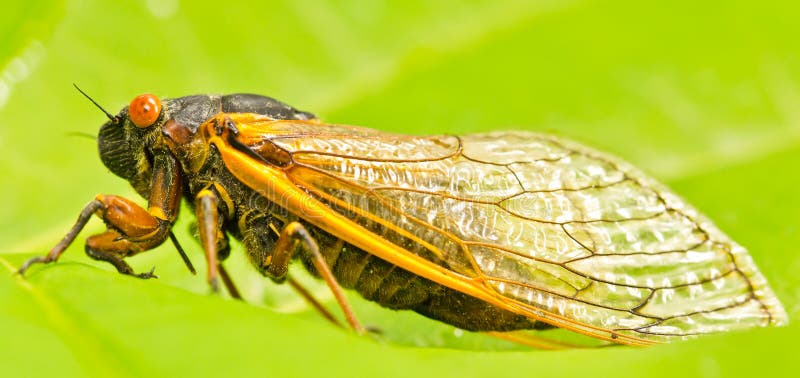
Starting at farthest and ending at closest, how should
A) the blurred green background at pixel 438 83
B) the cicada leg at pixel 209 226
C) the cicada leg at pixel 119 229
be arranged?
the blurred green background at pixel 438 83 < the cicada leg at pixel 119 229 < the cicada leg at pixel 209 226

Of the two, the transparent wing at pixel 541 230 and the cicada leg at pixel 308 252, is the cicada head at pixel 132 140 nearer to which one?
the transparent wing at pixel 541 230

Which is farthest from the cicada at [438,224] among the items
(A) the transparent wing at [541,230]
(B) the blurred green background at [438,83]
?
(B) the blurred green background at [438,83]

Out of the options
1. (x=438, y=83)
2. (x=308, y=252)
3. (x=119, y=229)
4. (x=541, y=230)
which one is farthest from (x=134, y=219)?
(x=438, y=83)

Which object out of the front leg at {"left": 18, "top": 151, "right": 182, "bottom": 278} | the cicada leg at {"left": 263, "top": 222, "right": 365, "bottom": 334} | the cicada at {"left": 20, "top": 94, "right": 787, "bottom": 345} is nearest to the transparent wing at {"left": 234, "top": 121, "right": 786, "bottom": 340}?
the cicada at {"left": 20, "top": 94, "right": 787, "bottom": 345}

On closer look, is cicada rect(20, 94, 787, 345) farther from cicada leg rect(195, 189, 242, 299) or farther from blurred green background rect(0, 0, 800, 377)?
blurred green background rect(0, 0, 800, 377)

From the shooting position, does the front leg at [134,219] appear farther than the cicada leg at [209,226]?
Yes

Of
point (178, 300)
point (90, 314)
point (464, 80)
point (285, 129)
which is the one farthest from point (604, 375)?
point (464, 80)

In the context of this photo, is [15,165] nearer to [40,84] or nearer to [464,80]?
[40,84]
